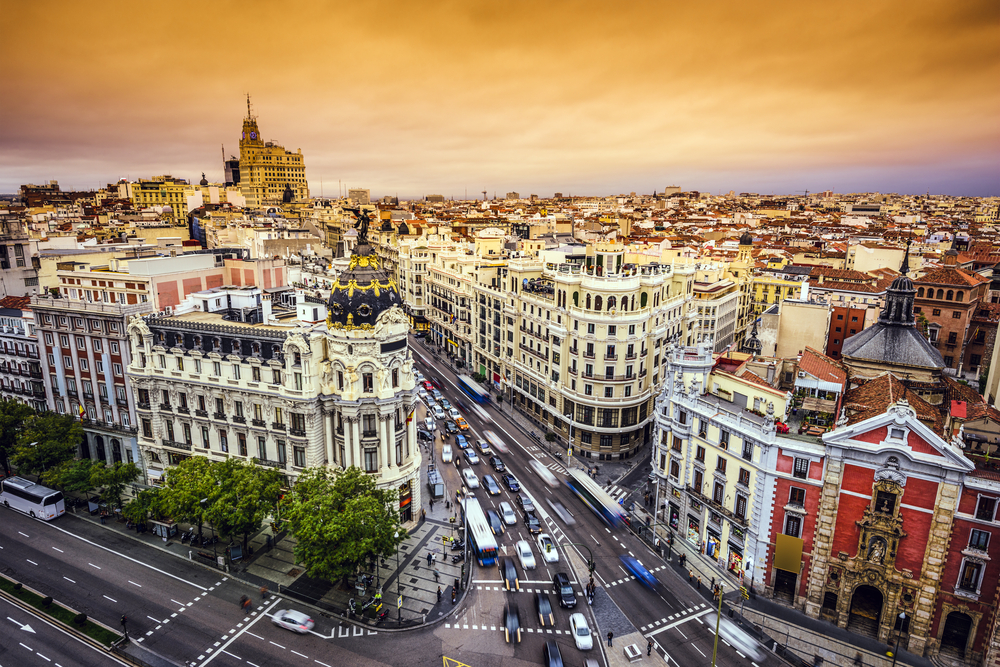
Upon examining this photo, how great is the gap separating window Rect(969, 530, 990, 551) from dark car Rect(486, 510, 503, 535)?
4721 centimetres

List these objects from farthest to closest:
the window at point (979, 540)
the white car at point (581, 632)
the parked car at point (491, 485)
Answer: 1. the parked car at point (491, 485)
2. the white car at point (581, 632)
3. the window at point (979, 540)

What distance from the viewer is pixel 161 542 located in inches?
2589

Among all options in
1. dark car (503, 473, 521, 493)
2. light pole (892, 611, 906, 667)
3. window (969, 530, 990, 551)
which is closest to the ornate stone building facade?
dark car (503, 473, 521, 493)

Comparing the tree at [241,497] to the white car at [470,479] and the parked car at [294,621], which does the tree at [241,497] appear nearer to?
the parked car at [294,621]

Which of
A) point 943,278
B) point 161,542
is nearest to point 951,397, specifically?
point 943,278

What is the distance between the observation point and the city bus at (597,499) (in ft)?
236

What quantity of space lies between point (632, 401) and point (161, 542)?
6772 centimetres

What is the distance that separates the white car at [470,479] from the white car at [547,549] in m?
14.8

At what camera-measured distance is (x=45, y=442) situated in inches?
2805

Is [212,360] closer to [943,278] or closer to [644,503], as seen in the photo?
[644,503]

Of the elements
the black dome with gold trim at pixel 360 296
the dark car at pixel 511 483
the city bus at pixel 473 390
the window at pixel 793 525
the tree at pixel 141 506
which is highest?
the black dome with gold trim at pixel 360 296

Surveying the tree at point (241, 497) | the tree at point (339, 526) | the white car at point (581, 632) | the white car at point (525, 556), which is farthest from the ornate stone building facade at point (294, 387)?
the white car at point (581, 632)

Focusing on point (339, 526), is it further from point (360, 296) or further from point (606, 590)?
point (606, 590)

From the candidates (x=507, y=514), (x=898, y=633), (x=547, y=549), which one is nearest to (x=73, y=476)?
(x=507, y=514)
